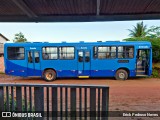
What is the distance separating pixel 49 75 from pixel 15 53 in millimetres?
3088

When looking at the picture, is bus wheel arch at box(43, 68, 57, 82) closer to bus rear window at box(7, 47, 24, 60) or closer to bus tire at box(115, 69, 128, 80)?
bus rear window at box(7, 47, 24, 60)

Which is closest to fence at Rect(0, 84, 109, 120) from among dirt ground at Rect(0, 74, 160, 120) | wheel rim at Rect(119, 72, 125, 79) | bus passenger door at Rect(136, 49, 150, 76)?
dirt ground at Rect(0, 74, 160, 120)

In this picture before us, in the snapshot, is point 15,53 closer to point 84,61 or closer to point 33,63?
point 33,63

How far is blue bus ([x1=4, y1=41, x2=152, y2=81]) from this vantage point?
1705 centimetres

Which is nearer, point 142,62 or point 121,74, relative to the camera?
point 121,74

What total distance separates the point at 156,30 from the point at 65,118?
2737cm

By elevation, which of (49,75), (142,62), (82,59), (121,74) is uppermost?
(82,59)

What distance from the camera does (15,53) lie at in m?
17.4
